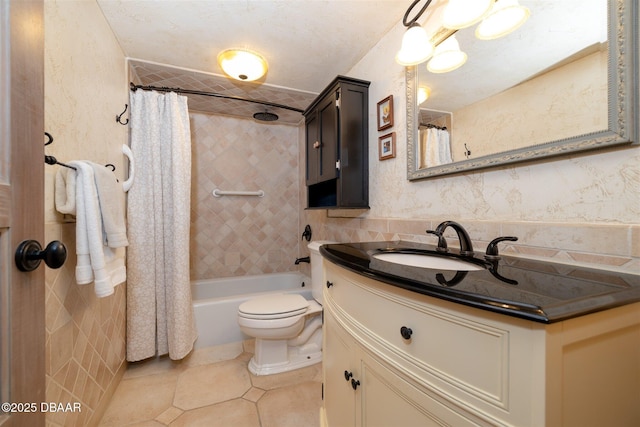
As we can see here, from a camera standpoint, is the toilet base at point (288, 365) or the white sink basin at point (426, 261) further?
the toilet base at point (288, 365)

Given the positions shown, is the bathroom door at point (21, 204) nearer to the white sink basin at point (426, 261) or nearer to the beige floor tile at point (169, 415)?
the white sink basin at point (426, 261)

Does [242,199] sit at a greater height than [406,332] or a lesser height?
greater

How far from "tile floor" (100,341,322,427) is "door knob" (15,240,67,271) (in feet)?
4.07

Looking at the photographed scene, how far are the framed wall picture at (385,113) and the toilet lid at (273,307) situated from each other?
4.26 ft

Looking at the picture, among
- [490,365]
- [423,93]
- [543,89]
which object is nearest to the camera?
[490,365]

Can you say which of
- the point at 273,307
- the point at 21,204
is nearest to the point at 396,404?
the point at 21,204

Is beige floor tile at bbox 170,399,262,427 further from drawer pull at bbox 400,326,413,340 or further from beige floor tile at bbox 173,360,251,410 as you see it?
drawer pull at bbox 400,326,413,340

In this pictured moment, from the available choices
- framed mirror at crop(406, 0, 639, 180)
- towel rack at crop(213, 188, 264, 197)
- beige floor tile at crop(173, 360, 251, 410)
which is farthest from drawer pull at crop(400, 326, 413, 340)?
towel rack at crop(213, 188, 264, 197)

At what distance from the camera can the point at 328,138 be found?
1688 mm

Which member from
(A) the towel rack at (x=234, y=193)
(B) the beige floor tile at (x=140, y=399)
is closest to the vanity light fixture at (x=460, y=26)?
Answer: (A) the towel rack at (x=234, y=193)

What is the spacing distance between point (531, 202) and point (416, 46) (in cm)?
79

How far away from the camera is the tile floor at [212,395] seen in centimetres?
128

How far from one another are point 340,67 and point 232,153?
142 centimetres

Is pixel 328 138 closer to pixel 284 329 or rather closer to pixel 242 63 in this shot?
pixel 242 63
